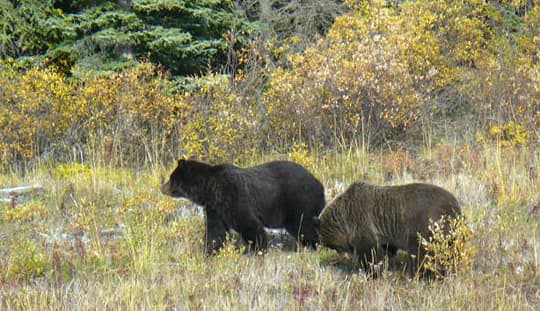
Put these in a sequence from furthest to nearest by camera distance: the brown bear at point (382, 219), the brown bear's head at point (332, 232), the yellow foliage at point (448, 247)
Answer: the brown bear's head at point (332, 232), the brown bear at point (382, 219), the yellow foliage at point (448, 247)

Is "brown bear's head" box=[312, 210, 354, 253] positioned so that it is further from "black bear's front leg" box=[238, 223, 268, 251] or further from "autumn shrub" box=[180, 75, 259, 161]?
"autumn shrub" box=[180, 75, 259, 161]

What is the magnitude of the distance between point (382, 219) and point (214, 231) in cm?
170

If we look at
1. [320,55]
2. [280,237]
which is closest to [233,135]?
[320,55]

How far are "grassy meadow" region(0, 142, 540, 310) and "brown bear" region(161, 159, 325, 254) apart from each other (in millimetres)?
267

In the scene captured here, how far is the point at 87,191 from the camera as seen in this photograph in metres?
9.27

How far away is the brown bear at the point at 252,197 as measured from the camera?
6832 millimetres

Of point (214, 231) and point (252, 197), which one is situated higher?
point (252, 197)

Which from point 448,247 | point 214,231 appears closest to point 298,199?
point 214,231

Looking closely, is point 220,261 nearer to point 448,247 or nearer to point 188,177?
point 188,177

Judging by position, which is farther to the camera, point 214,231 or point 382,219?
point 214,231

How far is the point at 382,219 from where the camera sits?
6051mm

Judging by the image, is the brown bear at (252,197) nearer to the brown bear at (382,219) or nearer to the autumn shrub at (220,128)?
the brown bear at (382,219)

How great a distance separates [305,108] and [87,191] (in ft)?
11.8

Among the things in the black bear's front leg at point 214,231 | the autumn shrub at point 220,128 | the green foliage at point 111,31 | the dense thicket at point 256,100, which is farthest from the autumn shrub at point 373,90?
the black bear's front leg at point 214,231
